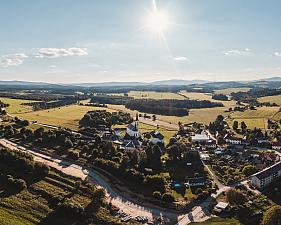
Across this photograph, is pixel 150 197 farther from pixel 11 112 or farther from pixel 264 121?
pixel 11 112

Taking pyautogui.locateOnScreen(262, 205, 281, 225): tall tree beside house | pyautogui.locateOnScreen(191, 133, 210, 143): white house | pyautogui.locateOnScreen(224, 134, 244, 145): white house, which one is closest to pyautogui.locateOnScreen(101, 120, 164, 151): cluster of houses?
pyautogui.locateOnScreen(191, 133, 210, 143): white house

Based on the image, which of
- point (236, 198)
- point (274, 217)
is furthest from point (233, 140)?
point (274, 217)

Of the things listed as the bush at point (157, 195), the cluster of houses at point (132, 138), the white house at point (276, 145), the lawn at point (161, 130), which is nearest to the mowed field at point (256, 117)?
the white house at point (276, 145)

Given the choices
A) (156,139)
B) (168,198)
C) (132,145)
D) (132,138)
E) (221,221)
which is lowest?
(221,221)

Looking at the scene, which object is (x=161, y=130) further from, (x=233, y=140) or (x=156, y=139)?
(x=233, y=140)

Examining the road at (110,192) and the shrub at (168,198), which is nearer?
the road at (110,192)

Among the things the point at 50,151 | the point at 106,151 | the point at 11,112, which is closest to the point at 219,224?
the point at 106,151

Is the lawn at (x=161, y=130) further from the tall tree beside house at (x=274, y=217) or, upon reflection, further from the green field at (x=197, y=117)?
the tall tree beside house at (x=274, y=217)
